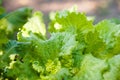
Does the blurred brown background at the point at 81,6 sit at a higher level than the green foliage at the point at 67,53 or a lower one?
higher

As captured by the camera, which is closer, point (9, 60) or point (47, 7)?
point (9, 60)

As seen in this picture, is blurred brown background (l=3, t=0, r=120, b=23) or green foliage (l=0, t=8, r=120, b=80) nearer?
green foliage (l=0, t=8, r=120, b=80)

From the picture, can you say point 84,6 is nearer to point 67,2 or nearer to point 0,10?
point 67,2

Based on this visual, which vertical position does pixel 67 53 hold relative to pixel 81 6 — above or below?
below

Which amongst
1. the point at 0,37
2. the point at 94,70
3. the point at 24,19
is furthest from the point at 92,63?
the point at 24,19

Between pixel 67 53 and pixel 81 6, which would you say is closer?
pixel 67 53
